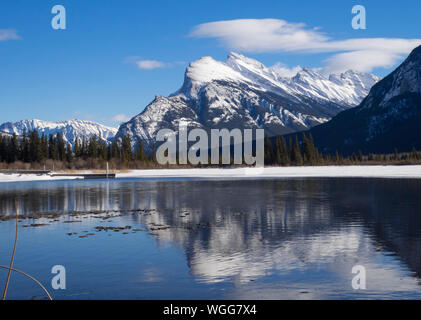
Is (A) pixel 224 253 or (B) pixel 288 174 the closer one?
(A) pixel 224 253

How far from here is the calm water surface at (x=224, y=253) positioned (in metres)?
14.5

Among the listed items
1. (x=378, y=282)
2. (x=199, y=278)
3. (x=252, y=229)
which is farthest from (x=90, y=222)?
(x=378, y=282)

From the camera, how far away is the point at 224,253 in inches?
795

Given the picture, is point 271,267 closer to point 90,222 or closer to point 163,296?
point 163,296

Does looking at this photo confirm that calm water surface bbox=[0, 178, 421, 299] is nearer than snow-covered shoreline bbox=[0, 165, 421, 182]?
Yes

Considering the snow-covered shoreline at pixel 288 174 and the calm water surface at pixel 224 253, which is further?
the snow-covered shoreline at pixel 288 174

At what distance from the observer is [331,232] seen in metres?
25.6

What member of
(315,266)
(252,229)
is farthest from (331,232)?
(315,266)

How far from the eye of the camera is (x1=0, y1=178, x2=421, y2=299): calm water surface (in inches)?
572
